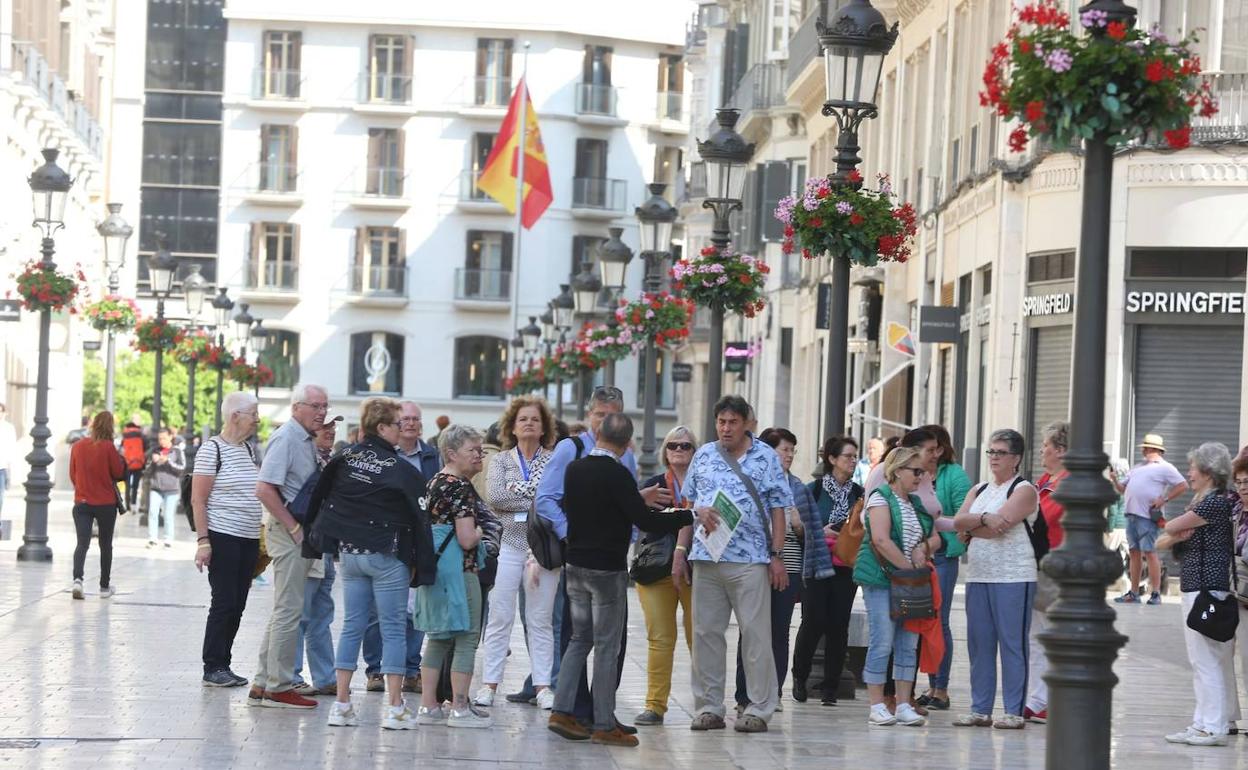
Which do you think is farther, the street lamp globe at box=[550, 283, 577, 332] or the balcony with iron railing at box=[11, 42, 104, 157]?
the balcony with iron railing at box=[11, 42, 104, 157]

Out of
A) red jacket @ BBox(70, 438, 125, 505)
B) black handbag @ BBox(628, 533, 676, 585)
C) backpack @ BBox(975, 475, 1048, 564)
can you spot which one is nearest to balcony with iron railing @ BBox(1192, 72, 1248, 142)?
red jacket @ BBox(70, 438, 125, 505)

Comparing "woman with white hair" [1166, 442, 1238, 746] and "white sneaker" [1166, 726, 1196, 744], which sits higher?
"woman with white hair" [1166, 442, 1238, 746]

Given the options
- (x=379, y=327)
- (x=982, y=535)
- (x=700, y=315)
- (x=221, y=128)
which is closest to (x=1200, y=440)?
(x=982, y=535)

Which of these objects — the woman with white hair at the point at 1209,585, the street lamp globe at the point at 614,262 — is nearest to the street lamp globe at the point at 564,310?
the street lamp globe at the point at 614,262

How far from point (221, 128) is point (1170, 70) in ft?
264

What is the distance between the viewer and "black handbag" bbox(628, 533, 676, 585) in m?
14.1

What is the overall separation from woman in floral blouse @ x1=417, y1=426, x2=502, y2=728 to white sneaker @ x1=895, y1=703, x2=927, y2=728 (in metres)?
2.53

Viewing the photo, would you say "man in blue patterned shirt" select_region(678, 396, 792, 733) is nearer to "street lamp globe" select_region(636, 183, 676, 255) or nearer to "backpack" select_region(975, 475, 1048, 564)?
"backpack" select_region(975, 475, 1048, 564)

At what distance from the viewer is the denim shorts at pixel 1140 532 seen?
84.6ft

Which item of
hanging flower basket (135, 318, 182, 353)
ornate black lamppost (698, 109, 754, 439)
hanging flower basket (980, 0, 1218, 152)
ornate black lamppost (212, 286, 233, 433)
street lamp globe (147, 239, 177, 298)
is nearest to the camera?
hanging flower basket (980, 0, 1218, 152)

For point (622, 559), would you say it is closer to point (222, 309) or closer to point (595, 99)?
point (222, 309)

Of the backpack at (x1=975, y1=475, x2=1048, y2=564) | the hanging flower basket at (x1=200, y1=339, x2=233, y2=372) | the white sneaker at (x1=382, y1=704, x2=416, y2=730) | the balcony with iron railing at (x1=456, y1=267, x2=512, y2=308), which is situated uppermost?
the balcony with iron railing at (x1=456, y1=267, x2=512, y2=308)

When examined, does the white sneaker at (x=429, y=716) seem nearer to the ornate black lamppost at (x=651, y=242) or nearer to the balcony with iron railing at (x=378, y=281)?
the ornate black lamppost at (x=651, y=242)

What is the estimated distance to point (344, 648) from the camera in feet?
42.8
